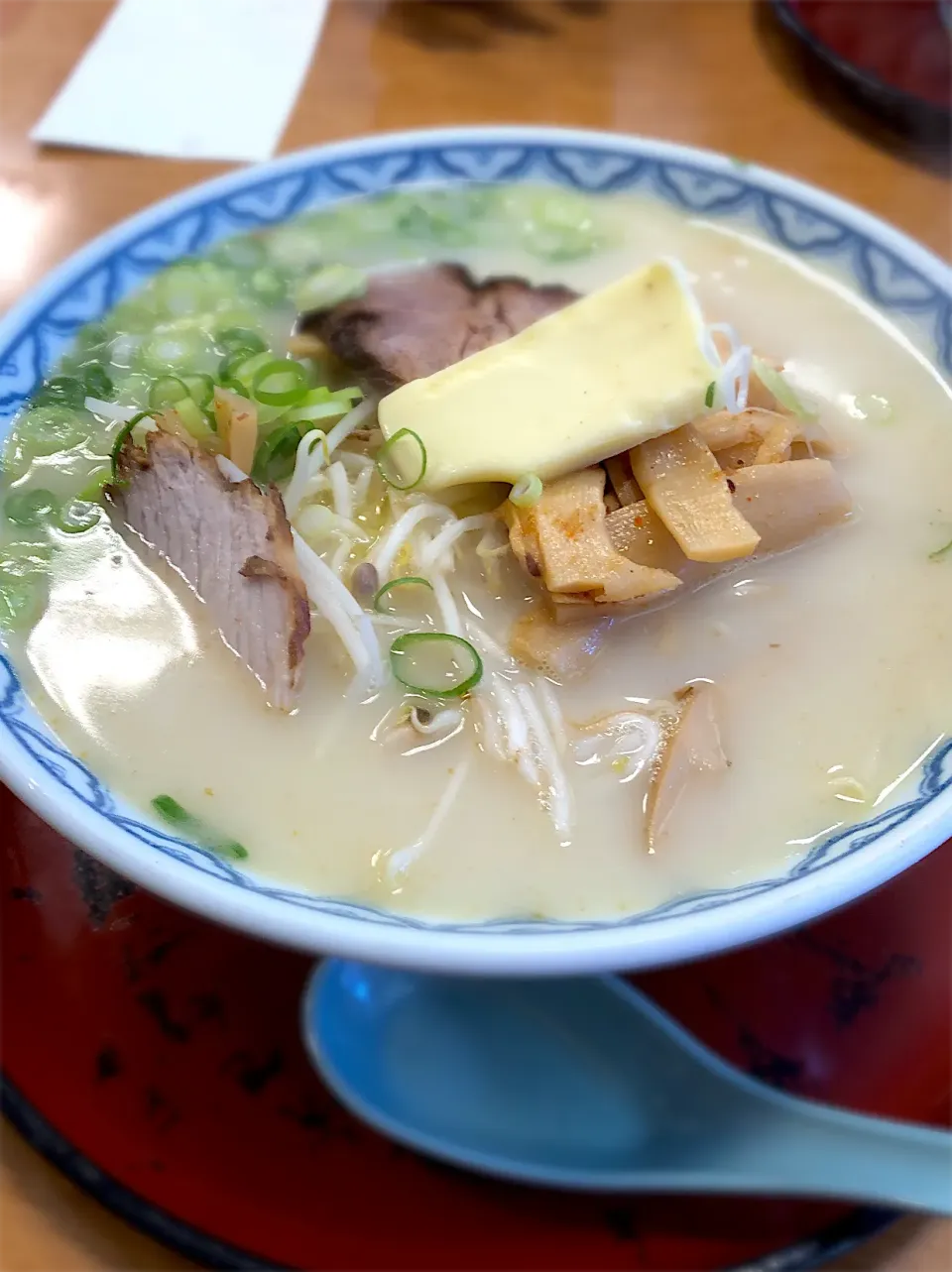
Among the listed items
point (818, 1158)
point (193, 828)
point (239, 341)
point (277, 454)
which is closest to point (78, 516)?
point (277, 454)

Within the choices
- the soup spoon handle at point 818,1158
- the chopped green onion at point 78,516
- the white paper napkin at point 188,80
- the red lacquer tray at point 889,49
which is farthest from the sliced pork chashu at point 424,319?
the red lacquer tray at point 889,49

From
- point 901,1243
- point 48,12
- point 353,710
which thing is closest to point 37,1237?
point 353,710

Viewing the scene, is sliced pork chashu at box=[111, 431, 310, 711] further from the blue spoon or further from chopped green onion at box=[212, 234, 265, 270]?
chopped green onion at box=[212, 234, 265, 270]

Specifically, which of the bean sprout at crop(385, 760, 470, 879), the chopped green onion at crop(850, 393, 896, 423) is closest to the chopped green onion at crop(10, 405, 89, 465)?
the bean sprout at crop(385, 760, 470, 879)

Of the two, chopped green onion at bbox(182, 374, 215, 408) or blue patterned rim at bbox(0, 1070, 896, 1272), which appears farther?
chopped green onion at bbox(182, 374, 215, 408)

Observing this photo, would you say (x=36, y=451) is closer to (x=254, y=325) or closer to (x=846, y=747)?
(x=254, y=325)

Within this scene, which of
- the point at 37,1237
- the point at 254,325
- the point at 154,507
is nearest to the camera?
the point at 37,1237
